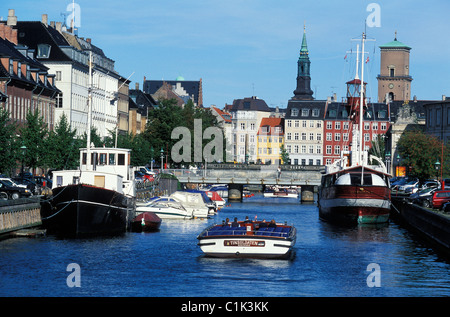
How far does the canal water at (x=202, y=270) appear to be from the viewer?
40000 mm

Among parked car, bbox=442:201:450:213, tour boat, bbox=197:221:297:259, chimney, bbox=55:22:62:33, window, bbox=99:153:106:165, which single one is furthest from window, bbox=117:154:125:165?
chimney, bbox=55:22:62:33

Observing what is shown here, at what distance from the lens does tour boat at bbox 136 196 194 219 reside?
8206 centimetres

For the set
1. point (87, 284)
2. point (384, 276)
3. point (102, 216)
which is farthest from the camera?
point (102, 216)

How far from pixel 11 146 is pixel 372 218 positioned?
2891 centimetres

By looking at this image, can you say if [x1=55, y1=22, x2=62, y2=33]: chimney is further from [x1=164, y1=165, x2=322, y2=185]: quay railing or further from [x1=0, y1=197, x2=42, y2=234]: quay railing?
[x1=0, y1=197, x2=42, y2=234]: quay railing

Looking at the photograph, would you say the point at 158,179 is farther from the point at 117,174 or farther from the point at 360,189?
the point at 117,174

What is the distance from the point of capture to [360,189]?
8000 cm

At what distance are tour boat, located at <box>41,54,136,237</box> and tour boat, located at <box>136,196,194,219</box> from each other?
11227 millimetres

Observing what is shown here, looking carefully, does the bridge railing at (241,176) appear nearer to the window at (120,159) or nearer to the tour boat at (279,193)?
the tour boat at (279,193)

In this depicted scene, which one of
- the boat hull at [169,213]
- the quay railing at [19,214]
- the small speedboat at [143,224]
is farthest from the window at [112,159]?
the boat hull at [169,213]

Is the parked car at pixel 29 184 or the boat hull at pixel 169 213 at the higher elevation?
the parked car at pixel 29 184

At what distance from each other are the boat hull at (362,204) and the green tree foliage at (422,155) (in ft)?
101
